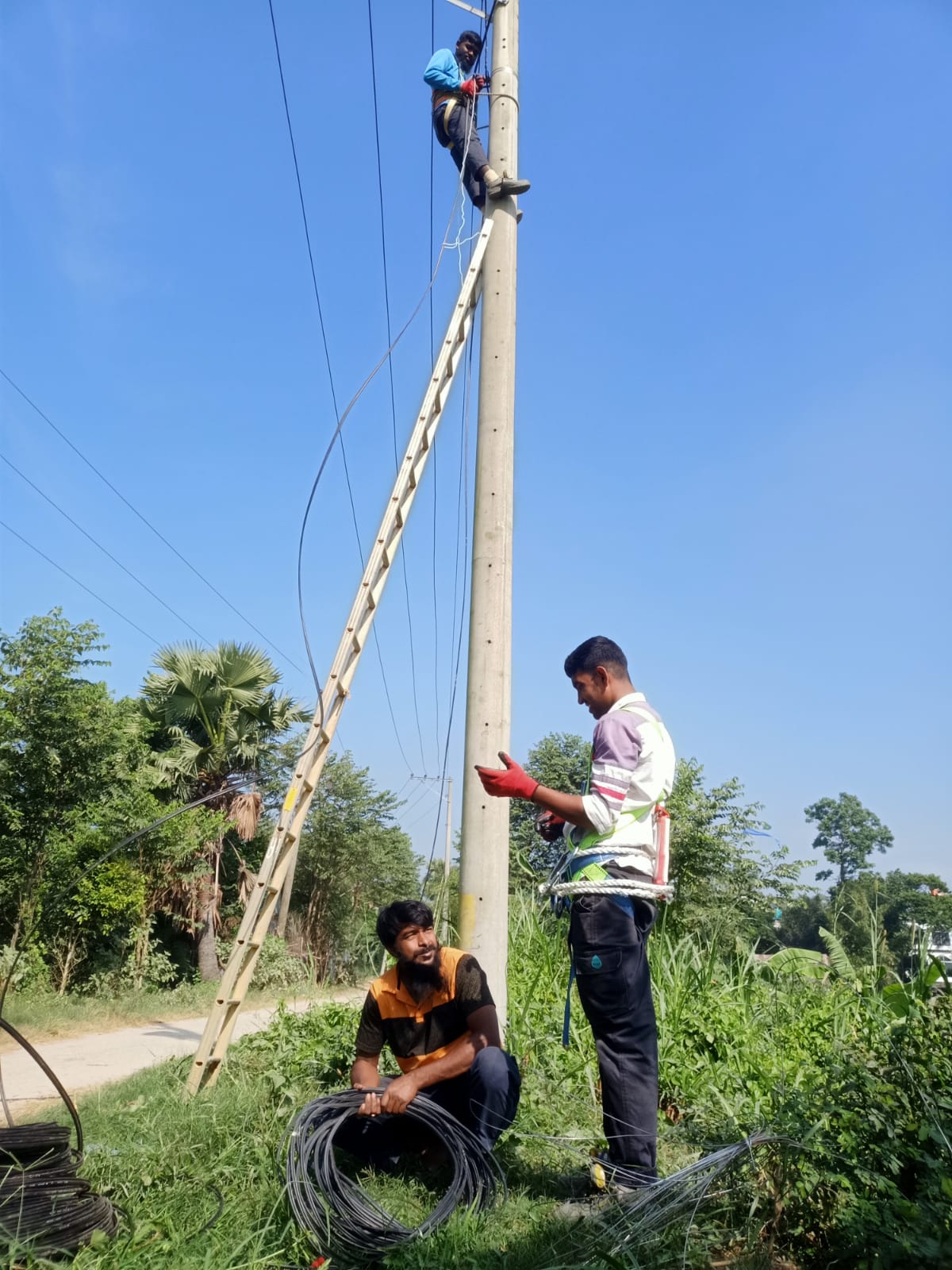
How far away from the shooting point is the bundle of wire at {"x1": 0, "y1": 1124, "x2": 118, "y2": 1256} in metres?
2.74

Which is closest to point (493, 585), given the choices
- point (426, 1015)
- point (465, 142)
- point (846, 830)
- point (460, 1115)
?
point (426, 1015)

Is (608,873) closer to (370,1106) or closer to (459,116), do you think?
(370,1106)

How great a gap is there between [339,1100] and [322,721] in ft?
7.07

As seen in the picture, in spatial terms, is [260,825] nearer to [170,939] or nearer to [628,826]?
[170,939]

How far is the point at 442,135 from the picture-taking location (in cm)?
697

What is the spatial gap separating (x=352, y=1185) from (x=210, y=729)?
15.5m

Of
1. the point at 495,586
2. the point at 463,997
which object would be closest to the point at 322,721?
the point at 495,586

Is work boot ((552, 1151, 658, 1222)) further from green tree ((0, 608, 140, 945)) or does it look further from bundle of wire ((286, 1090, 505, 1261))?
green tree ((0, 608, 140, 945))

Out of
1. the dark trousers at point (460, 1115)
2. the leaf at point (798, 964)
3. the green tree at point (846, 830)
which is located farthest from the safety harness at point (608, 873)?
the green tree at point (846, 830)

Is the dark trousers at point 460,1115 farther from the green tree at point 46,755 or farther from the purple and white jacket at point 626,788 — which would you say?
the green tree at point 46,755

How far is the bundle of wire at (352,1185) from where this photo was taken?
2.93m

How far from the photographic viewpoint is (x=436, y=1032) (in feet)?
12.1

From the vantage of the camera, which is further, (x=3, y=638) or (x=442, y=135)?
(x=3, y=638)

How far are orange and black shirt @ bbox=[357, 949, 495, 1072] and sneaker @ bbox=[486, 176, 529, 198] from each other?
485cm
